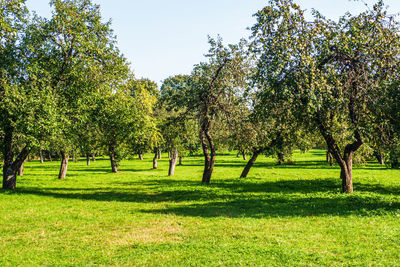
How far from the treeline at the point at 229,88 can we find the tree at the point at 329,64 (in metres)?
0.06

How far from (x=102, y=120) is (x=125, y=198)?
6.88 meters

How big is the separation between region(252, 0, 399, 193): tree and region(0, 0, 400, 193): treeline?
0.20ft

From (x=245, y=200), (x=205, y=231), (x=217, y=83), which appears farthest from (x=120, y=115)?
(x=205, y=231)

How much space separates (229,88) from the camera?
930 inches

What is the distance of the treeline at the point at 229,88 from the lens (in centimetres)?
1538

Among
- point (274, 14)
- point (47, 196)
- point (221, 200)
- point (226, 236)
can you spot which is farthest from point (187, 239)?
point (47, 196)

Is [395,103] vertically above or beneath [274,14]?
beneath

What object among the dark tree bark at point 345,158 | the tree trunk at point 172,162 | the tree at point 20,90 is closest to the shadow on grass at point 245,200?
the dark tree bark at point 345,158

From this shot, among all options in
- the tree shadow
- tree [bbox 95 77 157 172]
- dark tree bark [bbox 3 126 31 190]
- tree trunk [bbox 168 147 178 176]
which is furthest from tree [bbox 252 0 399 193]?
tree trunk [bbox 168 147 178 176]

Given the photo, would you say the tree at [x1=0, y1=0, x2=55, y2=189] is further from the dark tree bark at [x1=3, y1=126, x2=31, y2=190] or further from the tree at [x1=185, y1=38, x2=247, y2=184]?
the tree at [x1=185, y1=38, x2=247, y2=184]

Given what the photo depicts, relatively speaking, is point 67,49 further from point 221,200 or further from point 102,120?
point 221,200

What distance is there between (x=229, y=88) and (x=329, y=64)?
333 inches

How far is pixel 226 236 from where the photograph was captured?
10.2m

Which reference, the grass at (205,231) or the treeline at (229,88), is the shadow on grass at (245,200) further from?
the treeline at (229,88)
